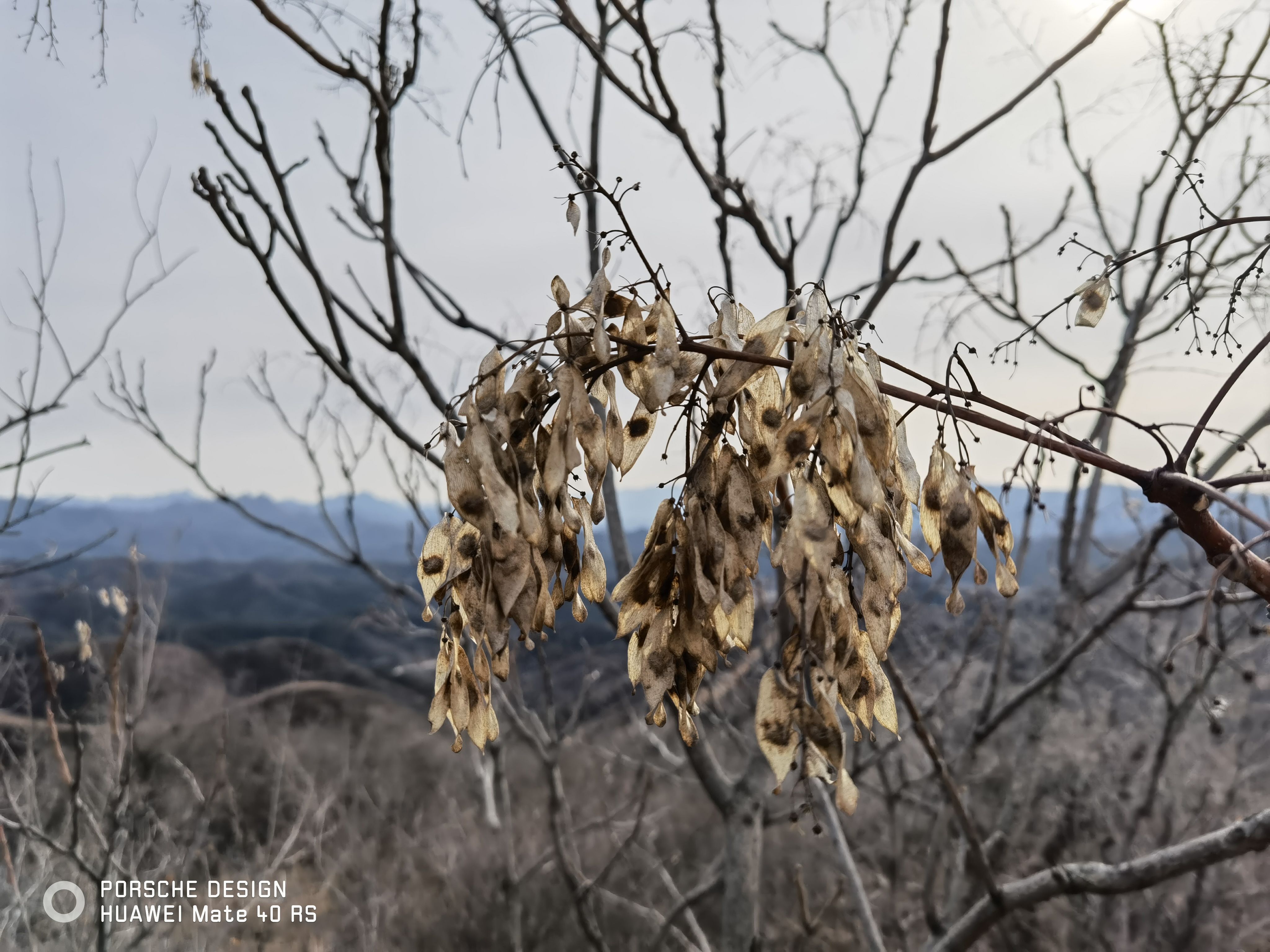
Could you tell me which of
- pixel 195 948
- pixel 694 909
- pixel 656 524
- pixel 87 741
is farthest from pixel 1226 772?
pixel 87 741

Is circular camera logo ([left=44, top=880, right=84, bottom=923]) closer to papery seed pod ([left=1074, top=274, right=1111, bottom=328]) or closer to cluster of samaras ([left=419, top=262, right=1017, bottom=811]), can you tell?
cluster of samaras ([left=419, top=262, right=1017, bottom=811])

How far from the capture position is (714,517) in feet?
2.42

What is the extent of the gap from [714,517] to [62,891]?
17.5ft

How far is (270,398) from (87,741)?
13.3 feet

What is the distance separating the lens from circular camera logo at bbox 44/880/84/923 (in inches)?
161

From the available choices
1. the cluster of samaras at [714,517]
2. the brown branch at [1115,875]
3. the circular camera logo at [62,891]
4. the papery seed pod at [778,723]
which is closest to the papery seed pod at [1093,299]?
the cluster of samaras at [714,517]

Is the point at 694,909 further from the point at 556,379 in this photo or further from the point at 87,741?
the point at 556,379

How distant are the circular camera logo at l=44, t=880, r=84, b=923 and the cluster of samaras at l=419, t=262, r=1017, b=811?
4.34 meters

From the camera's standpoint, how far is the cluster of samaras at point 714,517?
0.67 meters

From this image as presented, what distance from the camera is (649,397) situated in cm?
73

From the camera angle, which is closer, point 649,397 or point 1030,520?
point 649,397

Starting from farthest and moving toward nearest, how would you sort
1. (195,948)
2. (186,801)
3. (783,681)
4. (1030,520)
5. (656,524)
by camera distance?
(186,801)
(195,948)
(1030,520)
(656,524)
(783,681)

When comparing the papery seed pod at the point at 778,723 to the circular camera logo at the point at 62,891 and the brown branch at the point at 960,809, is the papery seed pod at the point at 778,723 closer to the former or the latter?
the brown branch at the point at 960,809

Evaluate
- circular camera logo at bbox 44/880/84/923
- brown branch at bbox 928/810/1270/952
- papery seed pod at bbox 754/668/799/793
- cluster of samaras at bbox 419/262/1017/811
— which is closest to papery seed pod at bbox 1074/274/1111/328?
cluster of samaras at bbox 419/262/1017/811
